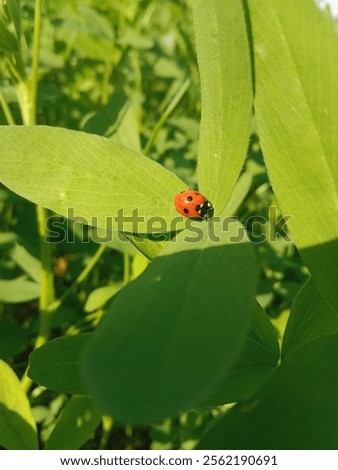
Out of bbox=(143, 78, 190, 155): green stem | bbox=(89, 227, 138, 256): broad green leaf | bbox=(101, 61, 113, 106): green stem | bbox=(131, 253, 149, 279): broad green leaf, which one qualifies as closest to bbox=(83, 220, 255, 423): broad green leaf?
bbox=(89, 227, 138, 256): broad green leaf

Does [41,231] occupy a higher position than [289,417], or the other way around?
[289,417]

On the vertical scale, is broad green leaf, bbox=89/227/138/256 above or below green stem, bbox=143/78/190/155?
below

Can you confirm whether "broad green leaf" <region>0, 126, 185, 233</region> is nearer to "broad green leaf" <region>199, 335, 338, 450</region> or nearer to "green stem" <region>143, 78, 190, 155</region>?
"broad green leaf" <region>199, 335, 338, 450</region>

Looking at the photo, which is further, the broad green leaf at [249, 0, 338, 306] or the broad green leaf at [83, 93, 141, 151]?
the broad green leaf at [83, 93, 141, 151]

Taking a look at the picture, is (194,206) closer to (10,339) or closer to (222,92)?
(222,92)

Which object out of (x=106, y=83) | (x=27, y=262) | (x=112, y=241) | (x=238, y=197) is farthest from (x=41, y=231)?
(x=106, y=83)

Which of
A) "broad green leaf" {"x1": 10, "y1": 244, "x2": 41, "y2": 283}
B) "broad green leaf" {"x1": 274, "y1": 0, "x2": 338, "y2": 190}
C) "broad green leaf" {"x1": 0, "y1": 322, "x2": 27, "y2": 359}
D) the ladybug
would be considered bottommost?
"broad green leaf" {"x1": 0, "y1": 322, "x2": 27, "y2": 359}
